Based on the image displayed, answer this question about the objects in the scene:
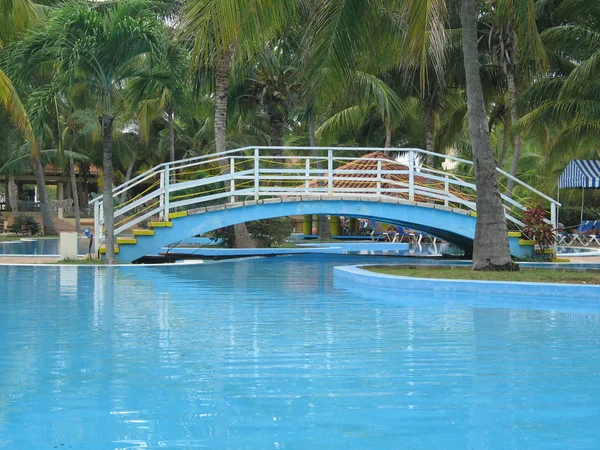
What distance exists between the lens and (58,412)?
5.28 meters

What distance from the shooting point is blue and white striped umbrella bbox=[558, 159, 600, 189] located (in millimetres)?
28766

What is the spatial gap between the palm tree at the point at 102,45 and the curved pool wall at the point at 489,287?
7.09 metres

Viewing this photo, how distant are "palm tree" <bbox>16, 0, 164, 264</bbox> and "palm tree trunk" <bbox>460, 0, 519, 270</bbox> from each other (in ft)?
21.4

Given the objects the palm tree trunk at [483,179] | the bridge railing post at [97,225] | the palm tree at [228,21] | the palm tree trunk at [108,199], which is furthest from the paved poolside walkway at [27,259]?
the palm tree trunk at [483,179]

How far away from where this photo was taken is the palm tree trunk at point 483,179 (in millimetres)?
14484

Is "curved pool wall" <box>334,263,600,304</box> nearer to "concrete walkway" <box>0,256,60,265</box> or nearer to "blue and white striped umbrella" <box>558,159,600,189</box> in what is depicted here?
"concrete walkway" <box>0,256,60,265</box>

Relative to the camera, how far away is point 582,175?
29172 millimetres

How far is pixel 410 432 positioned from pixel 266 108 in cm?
2379

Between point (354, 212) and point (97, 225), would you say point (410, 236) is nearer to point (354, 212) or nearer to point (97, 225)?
point (354, 212)

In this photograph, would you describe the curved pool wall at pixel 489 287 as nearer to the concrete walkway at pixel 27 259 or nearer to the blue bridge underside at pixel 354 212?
the blue bridge underside at pixel 354 212

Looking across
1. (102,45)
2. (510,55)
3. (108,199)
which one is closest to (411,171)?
(108,199)

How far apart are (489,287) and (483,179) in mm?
2835

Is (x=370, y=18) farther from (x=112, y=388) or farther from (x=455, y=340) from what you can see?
(x=112, y=388)

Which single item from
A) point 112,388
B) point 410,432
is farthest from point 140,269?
point 410,432
